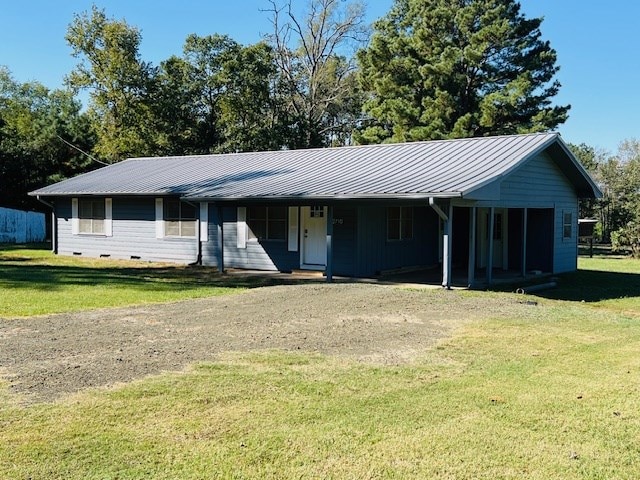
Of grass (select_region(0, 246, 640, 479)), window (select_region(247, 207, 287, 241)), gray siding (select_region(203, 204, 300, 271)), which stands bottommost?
grass (select_region(0, 246, 640, 479))

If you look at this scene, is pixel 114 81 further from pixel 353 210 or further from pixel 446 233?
pixel 446 233

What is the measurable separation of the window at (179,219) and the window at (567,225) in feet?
36.5

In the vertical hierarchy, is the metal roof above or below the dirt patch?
above

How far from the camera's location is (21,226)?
29906 millimetres

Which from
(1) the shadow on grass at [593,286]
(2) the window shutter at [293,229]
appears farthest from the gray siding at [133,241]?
(1) the shadow on grass at [593,286]

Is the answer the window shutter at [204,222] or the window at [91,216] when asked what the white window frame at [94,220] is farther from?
the window shutter at [204,222]

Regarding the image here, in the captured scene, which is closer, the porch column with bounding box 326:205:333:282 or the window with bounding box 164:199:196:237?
the porch column with bounding box 326:205:333:282

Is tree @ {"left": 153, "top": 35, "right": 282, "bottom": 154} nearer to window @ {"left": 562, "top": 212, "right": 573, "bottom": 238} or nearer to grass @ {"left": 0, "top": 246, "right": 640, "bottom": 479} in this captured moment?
window @ {"left": 562, "top": 212, "right": 573, "bottom": 238}

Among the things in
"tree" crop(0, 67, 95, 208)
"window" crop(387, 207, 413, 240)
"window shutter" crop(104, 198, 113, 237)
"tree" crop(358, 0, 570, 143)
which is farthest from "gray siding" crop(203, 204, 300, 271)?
"tree" crop(0, 67, 95, 208)

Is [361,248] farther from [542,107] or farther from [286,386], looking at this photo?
[542,107]

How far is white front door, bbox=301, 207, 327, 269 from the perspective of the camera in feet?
54.1

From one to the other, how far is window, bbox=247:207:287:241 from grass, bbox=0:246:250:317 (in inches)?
66.6

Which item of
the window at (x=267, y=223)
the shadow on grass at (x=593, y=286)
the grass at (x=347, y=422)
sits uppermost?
the window at (x=267, y=223)

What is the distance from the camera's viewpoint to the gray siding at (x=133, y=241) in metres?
19.5
